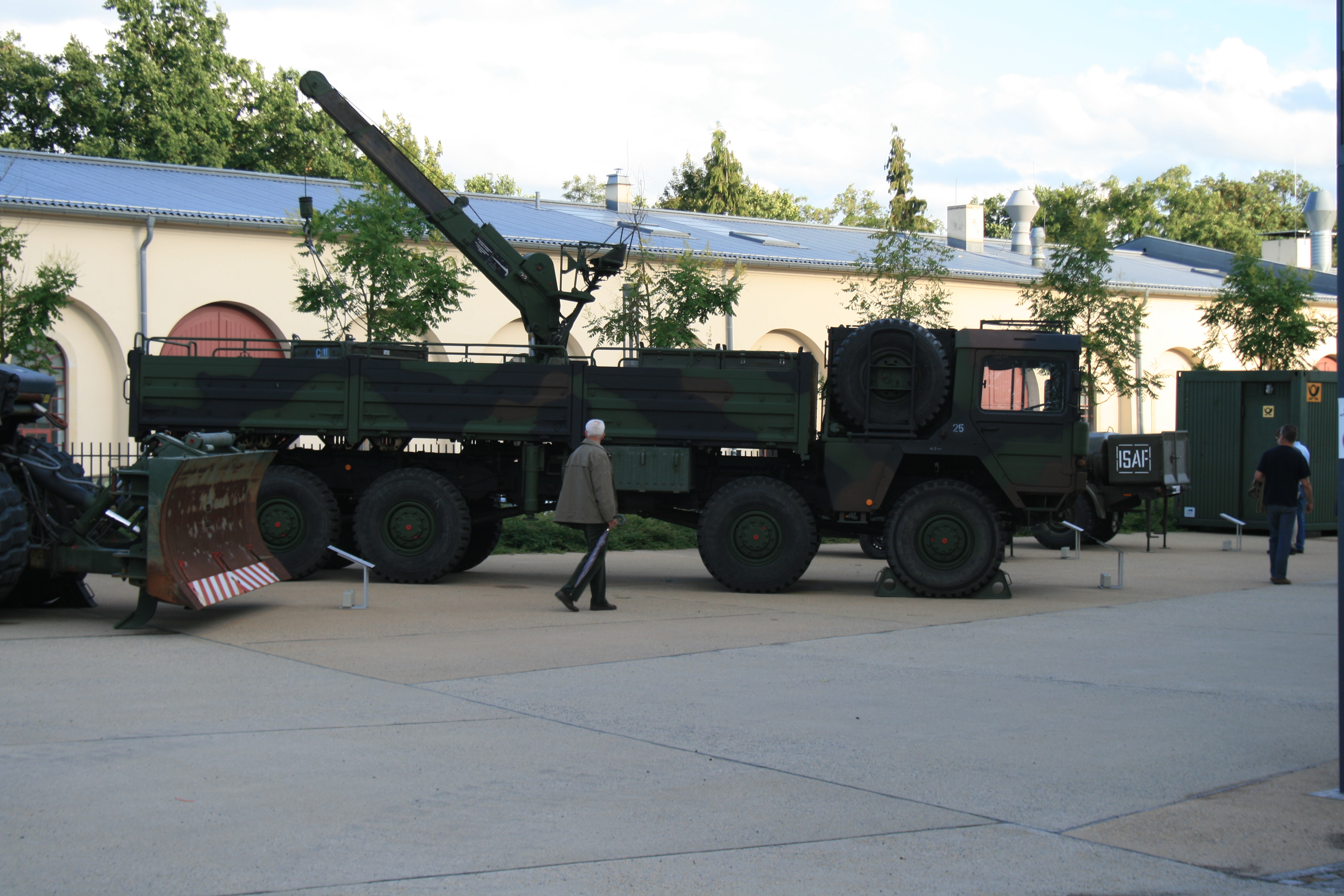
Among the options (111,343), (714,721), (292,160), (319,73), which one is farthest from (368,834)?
(292,160)

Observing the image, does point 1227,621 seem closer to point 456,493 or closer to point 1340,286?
point 1340,286

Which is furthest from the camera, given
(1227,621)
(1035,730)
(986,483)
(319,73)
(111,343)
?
(111,343)

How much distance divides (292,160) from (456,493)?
38.1 meters

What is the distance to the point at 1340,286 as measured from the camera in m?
6.22

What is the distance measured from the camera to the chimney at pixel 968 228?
4450cm

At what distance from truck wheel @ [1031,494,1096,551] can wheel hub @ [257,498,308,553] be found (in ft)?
34.6

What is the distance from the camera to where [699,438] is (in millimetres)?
13711

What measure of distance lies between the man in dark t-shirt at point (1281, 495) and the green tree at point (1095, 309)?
34.8 feet

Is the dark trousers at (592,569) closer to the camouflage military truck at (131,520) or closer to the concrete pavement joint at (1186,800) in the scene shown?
the camouflage military truck at (131,520)

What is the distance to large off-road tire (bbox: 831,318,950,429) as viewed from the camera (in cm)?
1355

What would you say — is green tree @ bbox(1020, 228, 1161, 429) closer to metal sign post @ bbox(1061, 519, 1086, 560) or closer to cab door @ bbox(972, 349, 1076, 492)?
metal sign post @ bbox(1061, 519, 1086, 560)

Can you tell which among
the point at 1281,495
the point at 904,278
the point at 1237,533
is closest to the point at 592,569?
the point at 1281,495

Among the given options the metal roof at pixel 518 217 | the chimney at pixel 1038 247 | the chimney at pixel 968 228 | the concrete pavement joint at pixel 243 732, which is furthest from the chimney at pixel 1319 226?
the concrete pavement joint at pixel 243 732

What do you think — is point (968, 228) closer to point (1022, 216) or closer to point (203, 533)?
point (1022, 216)
